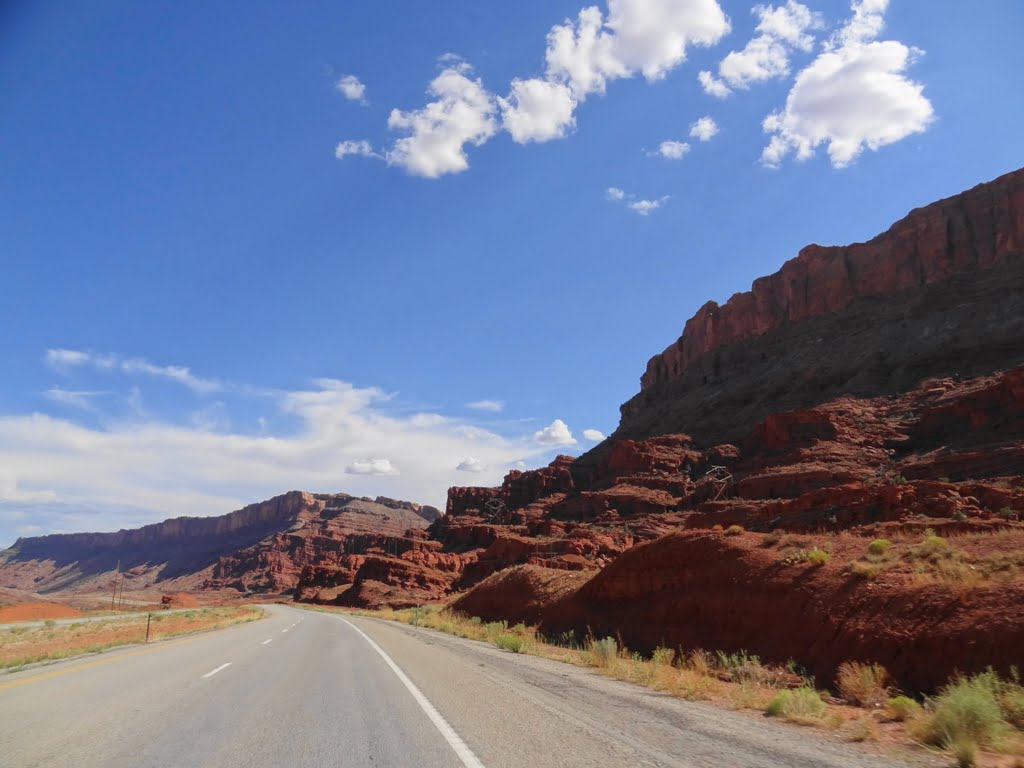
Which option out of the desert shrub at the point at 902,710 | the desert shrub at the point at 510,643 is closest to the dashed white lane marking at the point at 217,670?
the desert shrub at the point at 510,643

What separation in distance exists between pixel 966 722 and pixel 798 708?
2202 mm

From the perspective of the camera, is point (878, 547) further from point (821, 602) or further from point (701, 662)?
point (701, 662)

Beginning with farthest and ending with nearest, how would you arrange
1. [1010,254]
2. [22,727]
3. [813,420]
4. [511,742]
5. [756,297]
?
[756,297] → [1010,254] → [813,420] → [22,727] → [511,742]

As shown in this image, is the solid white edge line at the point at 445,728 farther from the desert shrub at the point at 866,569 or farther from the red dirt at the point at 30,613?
the red dirt at the point at 30,613

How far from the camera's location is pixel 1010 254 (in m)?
72.3

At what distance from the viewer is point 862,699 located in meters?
9.70

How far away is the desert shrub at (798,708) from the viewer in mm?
8024

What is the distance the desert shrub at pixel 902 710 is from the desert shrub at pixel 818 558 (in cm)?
631

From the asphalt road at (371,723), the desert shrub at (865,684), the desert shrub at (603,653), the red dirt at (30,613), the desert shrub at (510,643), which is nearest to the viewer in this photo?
the asphalt road at (371,723)

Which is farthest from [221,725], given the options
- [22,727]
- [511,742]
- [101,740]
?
[511,742]

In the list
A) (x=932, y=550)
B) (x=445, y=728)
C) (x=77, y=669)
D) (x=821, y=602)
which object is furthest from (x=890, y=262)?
(x=77, y=669)

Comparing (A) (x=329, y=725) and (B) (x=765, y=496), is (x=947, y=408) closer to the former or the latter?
(B) (x=765, y=496)

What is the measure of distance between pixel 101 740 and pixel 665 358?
398 ft

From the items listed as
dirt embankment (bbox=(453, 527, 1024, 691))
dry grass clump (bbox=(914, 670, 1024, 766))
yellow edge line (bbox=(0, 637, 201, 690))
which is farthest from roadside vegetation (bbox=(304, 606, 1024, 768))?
yellow edge line (bbox=(0, 637, 201, 690))
